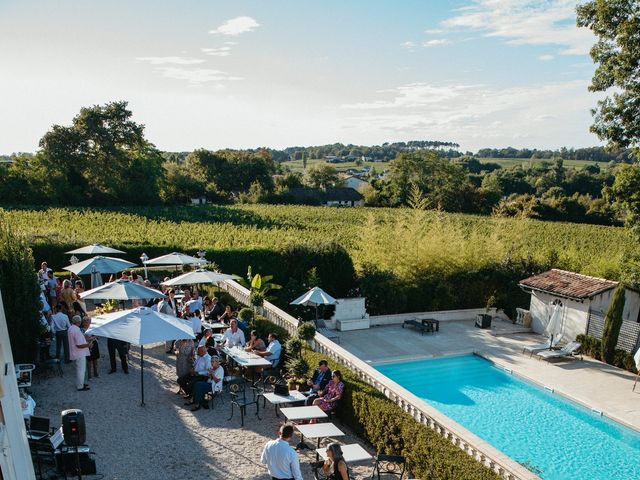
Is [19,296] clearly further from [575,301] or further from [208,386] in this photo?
[575,301]

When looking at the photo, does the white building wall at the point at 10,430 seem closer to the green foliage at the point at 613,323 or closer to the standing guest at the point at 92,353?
the standing guest at the point at 92,353

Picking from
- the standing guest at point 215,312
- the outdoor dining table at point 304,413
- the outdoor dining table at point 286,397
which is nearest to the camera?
the outdoor dining table at point 304,413

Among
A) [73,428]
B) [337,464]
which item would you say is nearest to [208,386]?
[73,428]

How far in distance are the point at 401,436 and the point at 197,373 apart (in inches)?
197

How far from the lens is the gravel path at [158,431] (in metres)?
9.12

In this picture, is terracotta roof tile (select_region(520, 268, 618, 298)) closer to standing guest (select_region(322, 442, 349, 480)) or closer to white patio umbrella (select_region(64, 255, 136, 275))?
standing guest (select_region(322, 442, 349, 480))

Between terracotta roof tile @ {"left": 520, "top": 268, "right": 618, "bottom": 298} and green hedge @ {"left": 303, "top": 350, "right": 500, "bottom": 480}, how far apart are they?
12.2m

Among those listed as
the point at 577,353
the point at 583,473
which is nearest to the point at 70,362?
the point at 583,473

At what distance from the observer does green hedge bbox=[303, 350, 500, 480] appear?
27.5 feet

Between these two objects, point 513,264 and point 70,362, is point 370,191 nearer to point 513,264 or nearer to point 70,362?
point 513,264

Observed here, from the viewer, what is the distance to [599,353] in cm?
1870

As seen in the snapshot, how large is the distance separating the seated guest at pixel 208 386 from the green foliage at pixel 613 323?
14.1m

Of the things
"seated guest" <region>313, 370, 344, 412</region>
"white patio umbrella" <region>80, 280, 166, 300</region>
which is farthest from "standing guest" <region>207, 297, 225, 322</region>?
"seated guest" <region>313, 370, 344, 412</region>

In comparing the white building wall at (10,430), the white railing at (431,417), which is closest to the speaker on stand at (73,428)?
the white building wall at (10,430)
